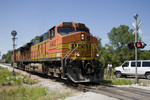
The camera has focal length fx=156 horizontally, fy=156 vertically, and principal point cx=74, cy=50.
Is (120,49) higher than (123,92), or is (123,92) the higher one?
(120,49)

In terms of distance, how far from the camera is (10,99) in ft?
23.1

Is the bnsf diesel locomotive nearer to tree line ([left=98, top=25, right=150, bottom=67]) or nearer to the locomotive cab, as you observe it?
the locomotive cab

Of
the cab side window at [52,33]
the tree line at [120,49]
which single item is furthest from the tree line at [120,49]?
the cab side window at [52,33]

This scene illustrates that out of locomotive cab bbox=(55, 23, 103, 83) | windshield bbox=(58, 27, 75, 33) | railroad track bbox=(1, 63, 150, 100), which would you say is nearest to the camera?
railroad track bbox=(1, 63, 150, 100)

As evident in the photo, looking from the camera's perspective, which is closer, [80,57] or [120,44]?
[80,57]

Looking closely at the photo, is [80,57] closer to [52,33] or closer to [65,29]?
[65,29]

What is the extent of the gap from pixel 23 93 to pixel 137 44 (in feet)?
26.1

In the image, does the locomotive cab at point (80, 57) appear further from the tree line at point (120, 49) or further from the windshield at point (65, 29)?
the tree line at point (120, 49)

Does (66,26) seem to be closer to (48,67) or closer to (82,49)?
(82,49)

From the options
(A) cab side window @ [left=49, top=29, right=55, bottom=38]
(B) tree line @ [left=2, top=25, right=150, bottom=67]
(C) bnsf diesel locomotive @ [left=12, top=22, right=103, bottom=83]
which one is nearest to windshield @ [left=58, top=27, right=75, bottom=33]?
A: (C) bnsf diesel locomotive @ [left=12, top=22, right=103, bottom=83]

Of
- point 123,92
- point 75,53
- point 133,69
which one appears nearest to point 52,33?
point 75,53

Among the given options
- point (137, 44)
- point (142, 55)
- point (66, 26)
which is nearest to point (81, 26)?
point (66, 26)

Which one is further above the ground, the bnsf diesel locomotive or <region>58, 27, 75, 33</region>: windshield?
<region>58, 27, 75, 33</region>: windshield

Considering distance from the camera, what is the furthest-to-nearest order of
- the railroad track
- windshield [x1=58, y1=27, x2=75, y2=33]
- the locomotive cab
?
1. windshield [x1=58, y1=27, x2=75, y2=33]
2. the locomotive cab
3. the railroad track
